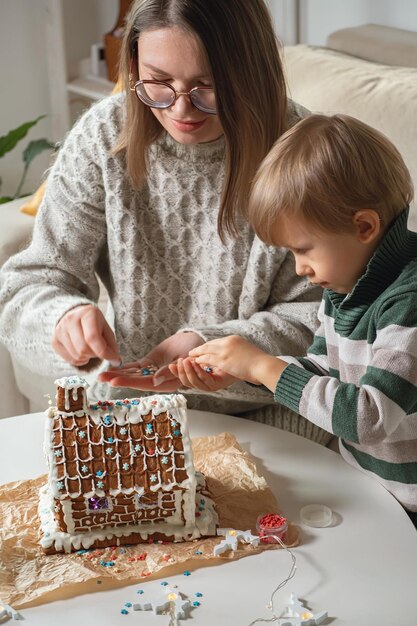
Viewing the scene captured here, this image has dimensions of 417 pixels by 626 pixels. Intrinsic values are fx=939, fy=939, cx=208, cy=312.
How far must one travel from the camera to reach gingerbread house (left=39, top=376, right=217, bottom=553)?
3.75 ft

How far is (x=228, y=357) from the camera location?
1.29 metres

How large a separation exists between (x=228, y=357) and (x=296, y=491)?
0.67ft

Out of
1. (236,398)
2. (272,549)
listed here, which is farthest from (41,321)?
(272,549)

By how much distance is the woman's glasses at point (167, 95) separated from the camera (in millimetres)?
1377

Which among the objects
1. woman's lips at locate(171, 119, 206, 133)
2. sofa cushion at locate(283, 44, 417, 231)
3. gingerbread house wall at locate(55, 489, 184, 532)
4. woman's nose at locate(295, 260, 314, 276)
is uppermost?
woman's lips at locate(171, 119, 206, 133)


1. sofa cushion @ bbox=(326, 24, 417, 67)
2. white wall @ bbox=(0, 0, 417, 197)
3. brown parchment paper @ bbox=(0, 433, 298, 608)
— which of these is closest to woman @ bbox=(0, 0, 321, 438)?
brown parchment paper @ bbox=(0, 433, 298, 608)

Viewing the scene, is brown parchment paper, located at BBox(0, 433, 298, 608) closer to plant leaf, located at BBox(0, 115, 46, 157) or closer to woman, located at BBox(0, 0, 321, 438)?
woman, located at BBox(0, 0, 321, 438)

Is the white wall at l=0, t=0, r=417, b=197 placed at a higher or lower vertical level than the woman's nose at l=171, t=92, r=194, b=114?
lower

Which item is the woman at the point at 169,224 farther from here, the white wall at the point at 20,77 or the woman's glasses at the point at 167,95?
the white wall at the point at 20,77

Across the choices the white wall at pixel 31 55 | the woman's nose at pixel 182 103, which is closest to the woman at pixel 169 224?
the woman's nose at pixel 182 103

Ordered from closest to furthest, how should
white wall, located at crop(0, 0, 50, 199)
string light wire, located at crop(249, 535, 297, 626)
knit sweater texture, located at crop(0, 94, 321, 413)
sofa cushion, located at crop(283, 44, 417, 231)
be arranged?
string light wire, located at crop(249, 535, 297, 626), knit sweater texture, located at crop(0, 94, 321, 413), sofa cushion, located at crop(283, 44, 417, 231), white wall, located at crop(0, 0, 50, 199)

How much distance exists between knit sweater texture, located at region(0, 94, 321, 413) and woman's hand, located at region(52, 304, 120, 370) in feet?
0.13

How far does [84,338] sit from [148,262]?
9.8 inches

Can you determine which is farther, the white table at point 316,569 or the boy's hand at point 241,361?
the boy's hand at point 241,361
